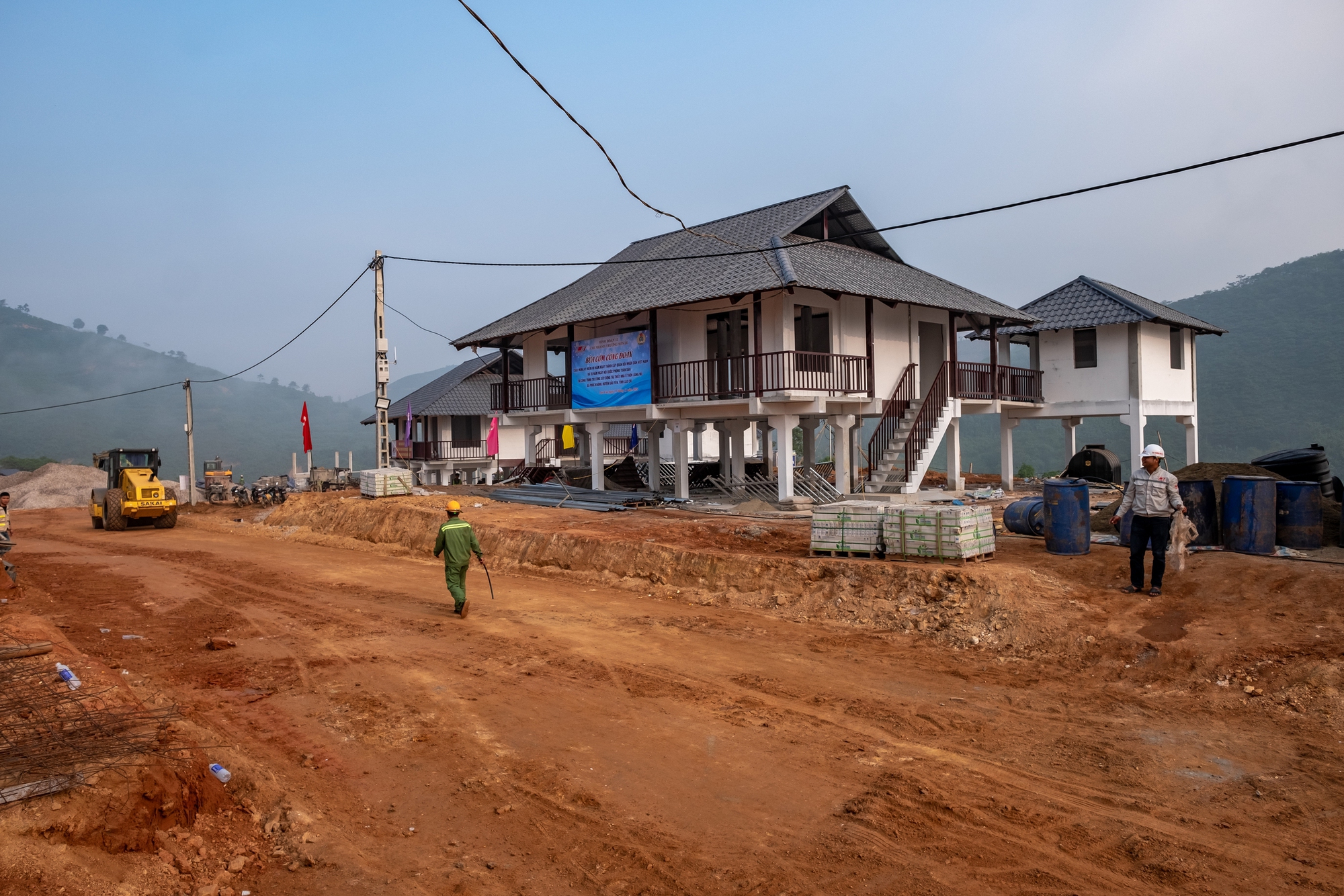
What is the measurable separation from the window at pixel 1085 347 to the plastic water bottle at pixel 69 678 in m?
24.8

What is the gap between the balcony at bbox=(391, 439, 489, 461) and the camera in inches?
1748

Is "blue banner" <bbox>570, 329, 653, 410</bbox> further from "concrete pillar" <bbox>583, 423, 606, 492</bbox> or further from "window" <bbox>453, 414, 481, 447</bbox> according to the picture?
"window" <bbox>453, 414, 481, 447</bbox>

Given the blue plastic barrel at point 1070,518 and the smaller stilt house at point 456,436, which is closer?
the blue plastic barrel at point 1070,518

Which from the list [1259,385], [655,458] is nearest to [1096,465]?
[655,458]

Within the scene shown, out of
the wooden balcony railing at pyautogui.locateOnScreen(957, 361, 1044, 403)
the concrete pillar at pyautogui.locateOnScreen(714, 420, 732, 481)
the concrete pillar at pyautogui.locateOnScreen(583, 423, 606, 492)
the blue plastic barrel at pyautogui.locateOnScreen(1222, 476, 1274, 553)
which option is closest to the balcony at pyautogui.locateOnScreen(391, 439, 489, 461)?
the concrete pillar at pyautogui.locateOnScreen(714, 420, 732, 481)

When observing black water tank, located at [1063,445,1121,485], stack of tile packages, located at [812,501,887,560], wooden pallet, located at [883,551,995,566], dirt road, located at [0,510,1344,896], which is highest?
black water tank, located at [1063,445,1121,485]

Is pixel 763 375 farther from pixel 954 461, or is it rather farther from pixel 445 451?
pixel 445 451

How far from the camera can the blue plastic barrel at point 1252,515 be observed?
34.1ft

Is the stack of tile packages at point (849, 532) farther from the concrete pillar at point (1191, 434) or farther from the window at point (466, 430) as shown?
the window at point (466, 430)

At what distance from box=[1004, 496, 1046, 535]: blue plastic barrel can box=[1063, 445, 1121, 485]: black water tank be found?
414 inches

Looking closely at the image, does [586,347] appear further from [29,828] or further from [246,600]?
[29,828]

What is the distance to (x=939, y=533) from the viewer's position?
11.4 meters

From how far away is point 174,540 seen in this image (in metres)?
22.1

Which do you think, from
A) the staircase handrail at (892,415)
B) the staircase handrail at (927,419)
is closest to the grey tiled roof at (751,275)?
the staircase handrail at (927,419)
